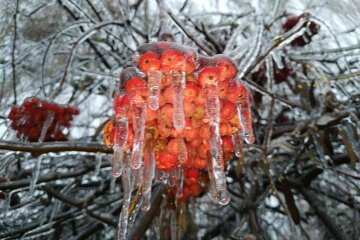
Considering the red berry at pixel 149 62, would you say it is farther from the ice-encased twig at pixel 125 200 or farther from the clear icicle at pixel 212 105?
the ice-encased twig at pixel 125 200

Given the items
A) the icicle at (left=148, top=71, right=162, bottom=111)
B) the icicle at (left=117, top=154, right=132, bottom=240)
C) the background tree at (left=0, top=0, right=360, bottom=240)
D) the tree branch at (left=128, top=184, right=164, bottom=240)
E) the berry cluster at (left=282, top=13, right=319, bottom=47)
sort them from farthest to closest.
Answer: the berry cluster at (left=282, top=13, right=319, bottom=47) < the background tree at (left=0, top=0, right=360, bottom=240) < the tree branch at (left=128, top=184, right=164, bottom=240) < the icicle at (left=117, top=154, right=132, bottom=240) < the icicle at (left=148, top=71, right=162, bottom=111)

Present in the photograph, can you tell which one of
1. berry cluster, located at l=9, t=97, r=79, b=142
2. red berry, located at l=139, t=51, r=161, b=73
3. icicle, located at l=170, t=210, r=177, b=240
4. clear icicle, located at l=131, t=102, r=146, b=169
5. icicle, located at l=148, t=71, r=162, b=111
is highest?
berry cluster, located at l=9, t=97, r=79, b=142

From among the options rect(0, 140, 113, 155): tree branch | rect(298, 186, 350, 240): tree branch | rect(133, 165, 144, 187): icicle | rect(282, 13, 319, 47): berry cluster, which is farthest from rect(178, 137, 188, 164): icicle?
rect(282, 13, 319, 47): berry cluster

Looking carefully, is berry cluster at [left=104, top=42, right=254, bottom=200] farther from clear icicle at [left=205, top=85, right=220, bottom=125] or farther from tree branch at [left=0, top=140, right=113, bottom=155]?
tree branch at [left=0, top=140, right=113, bottom=155]

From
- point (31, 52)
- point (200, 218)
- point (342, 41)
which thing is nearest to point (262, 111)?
point (342, 41)

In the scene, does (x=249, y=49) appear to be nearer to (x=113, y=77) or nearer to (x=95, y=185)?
(x=113, y=77)

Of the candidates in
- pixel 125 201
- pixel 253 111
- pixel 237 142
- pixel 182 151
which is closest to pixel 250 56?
pixel 237 142

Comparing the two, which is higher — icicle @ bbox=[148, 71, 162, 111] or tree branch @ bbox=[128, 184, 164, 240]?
icicle @ bbox=[148, 71, 162, 111]

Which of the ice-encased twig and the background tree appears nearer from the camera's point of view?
the ice-encased twig
